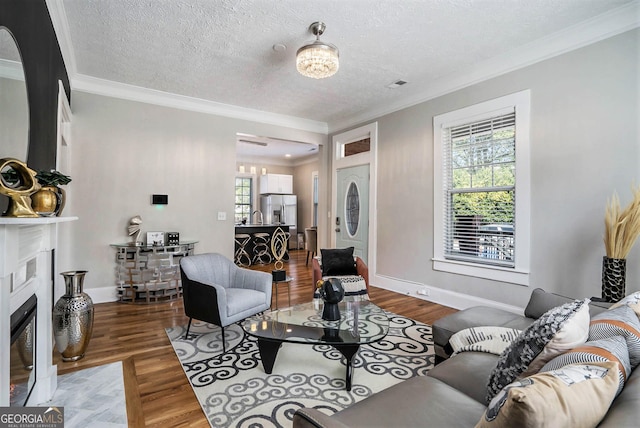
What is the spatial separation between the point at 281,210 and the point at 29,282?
7.80m

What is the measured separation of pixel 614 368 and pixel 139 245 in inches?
183

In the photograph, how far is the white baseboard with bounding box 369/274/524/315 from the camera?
3.52 metres

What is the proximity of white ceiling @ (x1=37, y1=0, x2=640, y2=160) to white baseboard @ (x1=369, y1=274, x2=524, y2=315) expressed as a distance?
2.64 meters

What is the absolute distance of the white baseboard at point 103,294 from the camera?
4.07 metres

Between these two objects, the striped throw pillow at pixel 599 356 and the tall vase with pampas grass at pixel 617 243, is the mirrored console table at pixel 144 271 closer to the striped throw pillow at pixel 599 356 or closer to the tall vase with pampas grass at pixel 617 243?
the striped throw pillow at pixel 599 356

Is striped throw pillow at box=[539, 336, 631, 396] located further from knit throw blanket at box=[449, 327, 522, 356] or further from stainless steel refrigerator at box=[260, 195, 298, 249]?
stainless steel refrigerator at box=[260, 195, 298, 249]

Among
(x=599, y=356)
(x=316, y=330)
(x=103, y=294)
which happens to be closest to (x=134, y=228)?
(x=103, y=294)

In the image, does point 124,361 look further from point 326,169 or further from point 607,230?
point 326,169

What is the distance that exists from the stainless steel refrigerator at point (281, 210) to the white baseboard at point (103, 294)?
5458 mm

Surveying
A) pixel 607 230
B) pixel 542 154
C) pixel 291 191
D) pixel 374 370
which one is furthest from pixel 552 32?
pixel 291 191

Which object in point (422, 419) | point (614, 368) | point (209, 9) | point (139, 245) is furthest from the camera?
point (139, 245)

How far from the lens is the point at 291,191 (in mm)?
10047

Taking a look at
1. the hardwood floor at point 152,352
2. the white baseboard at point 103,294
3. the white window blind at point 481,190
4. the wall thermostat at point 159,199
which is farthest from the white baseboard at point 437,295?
the white baseboard at point 103,294

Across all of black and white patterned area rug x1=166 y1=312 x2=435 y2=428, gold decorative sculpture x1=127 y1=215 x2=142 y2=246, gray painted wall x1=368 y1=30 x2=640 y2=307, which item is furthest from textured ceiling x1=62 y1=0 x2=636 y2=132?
black and white patterned area rug x1=166 y1=312 x2=435 y2=428
